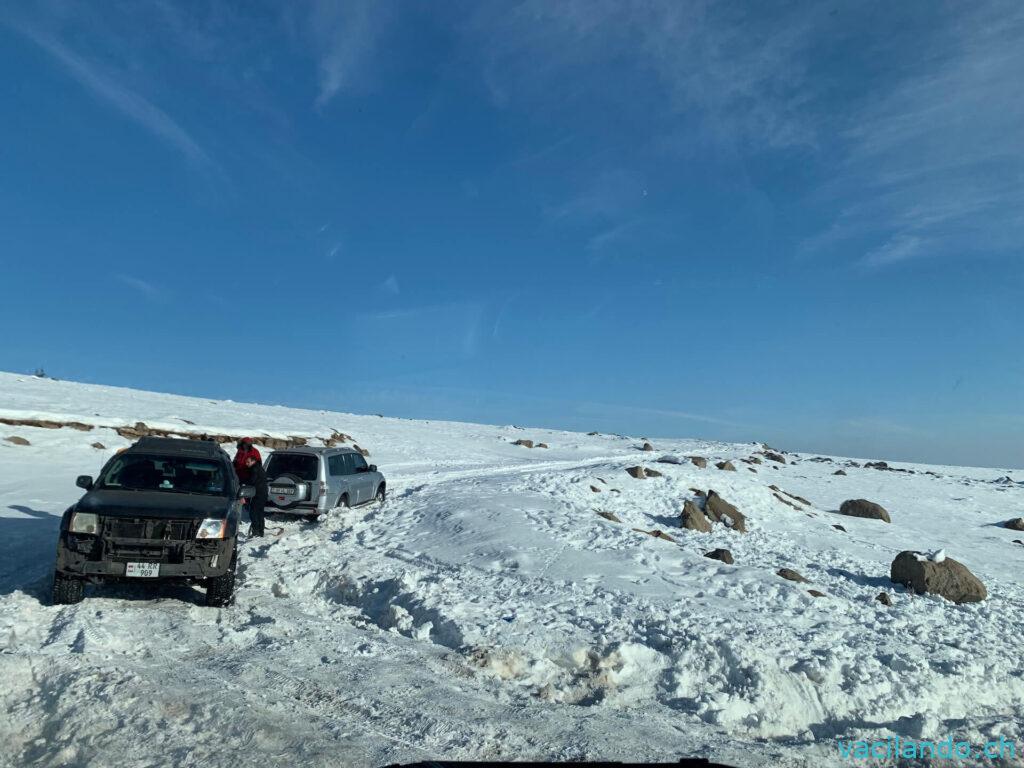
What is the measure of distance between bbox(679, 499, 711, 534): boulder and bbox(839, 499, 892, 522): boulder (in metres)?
9.76

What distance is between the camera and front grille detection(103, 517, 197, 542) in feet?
25.6

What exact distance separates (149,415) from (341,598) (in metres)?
28.6

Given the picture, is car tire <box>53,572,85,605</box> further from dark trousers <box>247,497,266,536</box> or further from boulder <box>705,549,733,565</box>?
boulder <box>705,549,733,565</box>

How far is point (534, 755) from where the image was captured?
16.1 ft

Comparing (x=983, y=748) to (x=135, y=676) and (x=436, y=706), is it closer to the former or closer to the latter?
(x=436, y=706)

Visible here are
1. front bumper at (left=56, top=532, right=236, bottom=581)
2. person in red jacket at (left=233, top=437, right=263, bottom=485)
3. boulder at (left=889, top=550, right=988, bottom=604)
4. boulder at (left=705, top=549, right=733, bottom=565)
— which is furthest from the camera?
person in red jacket at (left=233, top=437, right=263, bottom=485)

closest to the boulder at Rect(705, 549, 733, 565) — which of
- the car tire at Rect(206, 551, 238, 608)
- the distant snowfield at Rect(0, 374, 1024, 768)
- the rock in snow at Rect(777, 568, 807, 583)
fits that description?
the distant snowfield at Rect(0, 374, 1024, 768)

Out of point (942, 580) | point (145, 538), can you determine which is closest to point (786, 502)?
point (942, 580)

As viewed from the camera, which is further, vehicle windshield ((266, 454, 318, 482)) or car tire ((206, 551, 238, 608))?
vehicle windshield ((266, 454, 318, 482))

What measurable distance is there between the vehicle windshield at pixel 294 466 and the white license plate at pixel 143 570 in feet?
23.3

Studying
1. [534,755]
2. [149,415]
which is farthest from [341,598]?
[149,415]

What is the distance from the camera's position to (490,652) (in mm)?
7203

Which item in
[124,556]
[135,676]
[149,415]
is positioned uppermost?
[149,415]

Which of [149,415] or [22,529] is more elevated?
[149,415]
